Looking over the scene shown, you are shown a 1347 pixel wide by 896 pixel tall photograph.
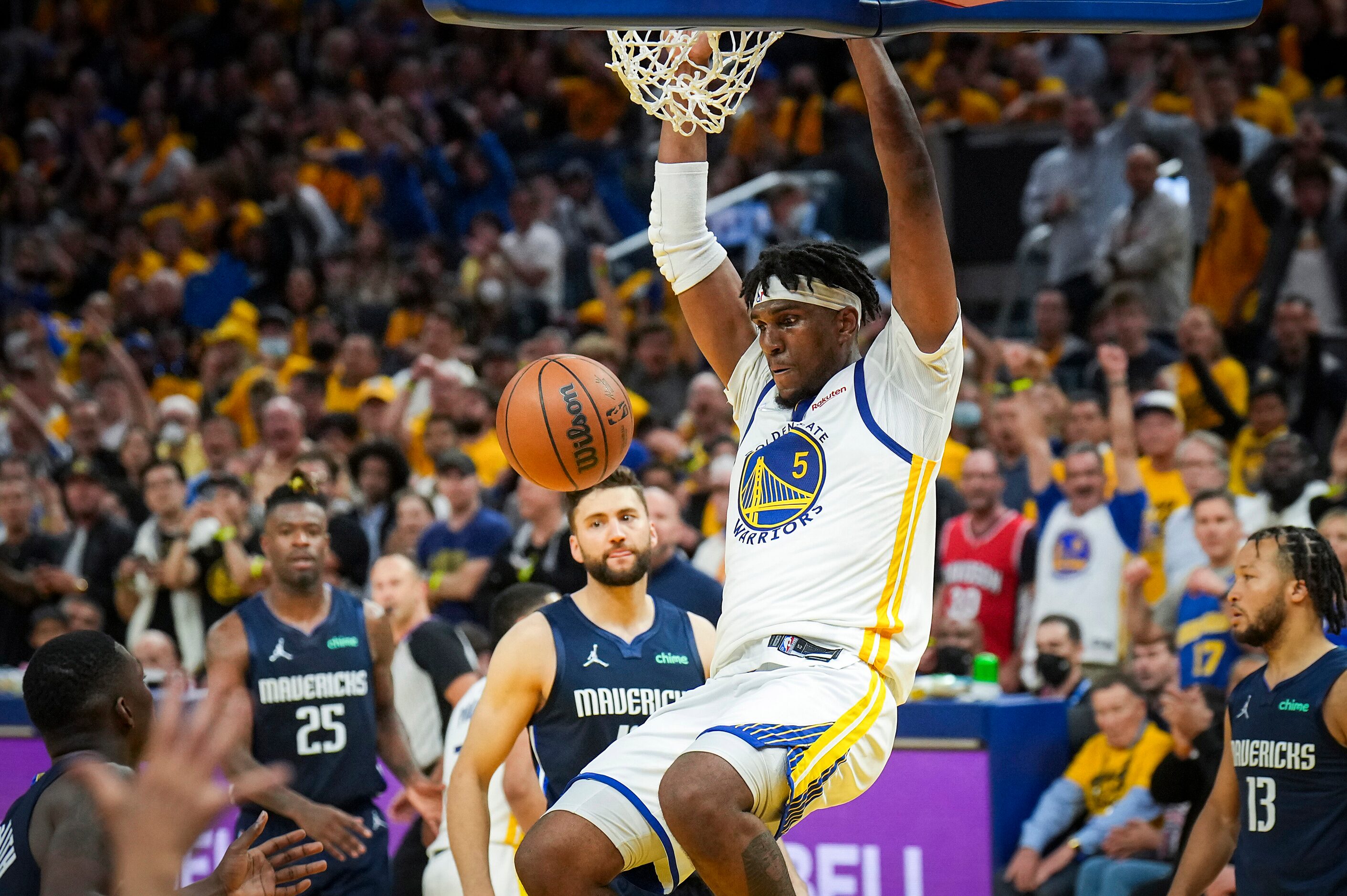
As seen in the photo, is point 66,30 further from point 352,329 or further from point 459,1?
point 459,1

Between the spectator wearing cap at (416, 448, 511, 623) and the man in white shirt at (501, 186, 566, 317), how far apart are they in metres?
4.43

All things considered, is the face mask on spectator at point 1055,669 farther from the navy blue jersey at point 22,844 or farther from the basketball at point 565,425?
the navy blue jersey at point 22,844

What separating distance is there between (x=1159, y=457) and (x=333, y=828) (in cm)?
513

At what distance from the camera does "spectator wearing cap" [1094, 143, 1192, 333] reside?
440 inches

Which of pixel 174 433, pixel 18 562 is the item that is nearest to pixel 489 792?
pixel 18 562

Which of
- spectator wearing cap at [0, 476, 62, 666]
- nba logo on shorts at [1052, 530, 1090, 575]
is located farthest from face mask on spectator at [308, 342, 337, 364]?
nba logo on shorts at [1052, 530, 1090, 575]

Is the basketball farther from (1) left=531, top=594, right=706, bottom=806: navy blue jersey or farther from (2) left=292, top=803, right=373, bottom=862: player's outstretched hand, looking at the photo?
(2) left=292, top=803, right=373, bottom=862: player's outstretched hand

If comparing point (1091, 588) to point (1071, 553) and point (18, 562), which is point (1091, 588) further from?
point (18, 562)

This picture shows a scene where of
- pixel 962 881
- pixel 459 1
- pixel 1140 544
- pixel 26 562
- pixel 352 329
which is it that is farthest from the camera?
pixel 352 329

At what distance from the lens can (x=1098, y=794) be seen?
7.59 meters

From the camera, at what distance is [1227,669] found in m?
7.73

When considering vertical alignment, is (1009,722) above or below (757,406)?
below

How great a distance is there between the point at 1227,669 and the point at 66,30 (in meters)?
17.2

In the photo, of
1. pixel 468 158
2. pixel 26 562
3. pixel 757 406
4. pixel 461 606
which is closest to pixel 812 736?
pixel 757 406
